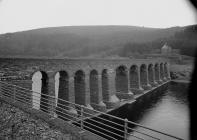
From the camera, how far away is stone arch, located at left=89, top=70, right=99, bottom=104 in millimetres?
21150

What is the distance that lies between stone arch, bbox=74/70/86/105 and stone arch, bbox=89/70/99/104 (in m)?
2.28

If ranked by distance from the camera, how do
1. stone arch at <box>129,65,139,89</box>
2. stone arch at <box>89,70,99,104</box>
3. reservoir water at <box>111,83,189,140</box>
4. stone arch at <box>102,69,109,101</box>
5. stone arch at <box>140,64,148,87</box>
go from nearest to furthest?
1. reservoir water at <box>111,83,189,140</box>
2. stone arch at <box>89,70,99,104</box>
3. stone arch at <box>102,69,109,101</box>
4. stone arch at <box>129,65,139,89</box>
5. stone arch at <box>140,64,148,87</box>

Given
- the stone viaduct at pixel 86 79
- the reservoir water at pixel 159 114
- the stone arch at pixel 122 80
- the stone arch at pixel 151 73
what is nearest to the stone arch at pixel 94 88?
the stone viaduct at pixel 86 79

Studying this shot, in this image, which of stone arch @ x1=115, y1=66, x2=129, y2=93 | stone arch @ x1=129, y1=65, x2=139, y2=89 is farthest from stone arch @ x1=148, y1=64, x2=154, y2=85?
stone arch @ x1=115, y1=66, x2=129, y2=93

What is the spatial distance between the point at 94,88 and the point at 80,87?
8.09 ft

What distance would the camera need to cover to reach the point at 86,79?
1917cm

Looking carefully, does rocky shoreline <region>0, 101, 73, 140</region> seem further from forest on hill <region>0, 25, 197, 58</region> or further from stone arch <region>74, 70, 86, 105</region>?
forest on hill <region>0, 25, 197, 58</region>

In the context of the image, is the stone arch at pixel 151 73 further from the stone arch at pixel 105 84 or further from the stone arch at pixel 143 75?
the stone arch at pixel 105 84

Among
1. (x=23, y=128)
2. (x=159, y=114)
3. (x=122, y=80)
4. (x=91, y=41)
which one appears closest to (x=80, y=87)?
(x=159, y=114)

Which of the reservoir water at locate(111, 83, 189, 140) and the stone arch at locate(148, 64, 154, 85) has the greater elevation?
the stone arch at locate(148, 64, 154, 85)

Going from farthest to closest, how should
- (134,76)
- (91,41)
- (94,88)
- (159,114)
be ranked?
1. (91,41)
2. (134,76)
3. (159,114)
4. (94,88)

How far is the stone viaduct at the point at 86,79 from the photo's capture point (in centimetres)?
1521

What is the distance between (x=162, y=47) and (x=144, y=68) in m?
34.4

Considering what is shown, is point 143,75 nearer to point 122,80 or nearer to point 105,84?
point 122,80
